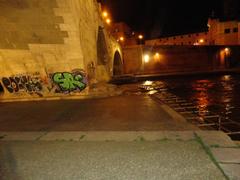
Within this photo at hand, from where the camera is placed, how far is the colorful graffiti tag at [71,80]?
16.9m

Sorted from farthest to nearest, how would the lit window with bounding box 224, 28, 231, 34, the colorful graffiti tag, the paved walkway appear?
1. the lit window with bounding box 224, 28, 231, 34
2. the colorful graffiti tag
3. the paved walkway

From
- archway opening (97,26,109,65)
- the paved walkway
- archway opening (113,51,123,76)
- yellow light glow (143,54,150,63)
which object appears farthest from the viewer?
yellow light glow (143,54,150,63)

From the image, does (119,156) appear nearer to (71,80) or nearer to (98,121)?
(98,121)

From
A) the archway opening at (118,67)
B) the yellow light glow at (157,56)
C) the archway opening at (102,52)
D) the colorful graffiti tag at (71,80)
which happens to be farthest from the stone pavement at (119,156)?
the yellow light glow at (157,56)

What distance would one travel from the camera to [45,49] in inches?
634

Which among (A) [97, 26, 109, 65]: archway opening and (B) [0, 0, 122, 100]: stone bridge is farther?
(A) [97, 26, 109, 65]: archway opening

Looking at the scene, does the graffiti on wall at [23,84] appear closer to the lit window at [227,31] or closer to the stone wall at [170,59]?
the stone wall at [170,59]

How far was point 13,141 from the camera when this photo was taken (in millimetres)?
6871

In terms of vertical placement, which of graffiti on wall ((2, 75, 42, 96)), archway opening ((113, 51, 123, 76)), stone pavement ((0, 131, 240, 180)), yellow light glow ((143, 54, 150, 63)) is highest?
yellow light glow ((143, 54, 150, 63))

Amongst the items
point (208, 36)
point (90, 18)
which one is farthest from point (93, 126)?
point (208, 36)

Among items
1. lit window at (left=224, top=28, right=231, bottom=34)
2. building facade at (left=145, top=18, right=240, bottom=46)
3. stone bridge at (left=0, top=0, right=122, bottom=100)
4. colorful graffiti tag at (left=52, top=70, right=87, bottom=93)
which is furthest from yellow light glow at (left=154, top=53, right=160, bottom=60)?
colorful graffiti tag at (left=52, top=70, right=87, bottom=93)

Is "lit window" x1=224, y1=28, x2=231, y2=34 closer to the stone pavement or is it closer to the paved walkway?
the paved walkway

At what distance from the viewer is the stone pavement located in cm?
440

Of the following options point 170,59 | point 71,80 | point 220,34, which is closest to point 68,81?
point 71,80
